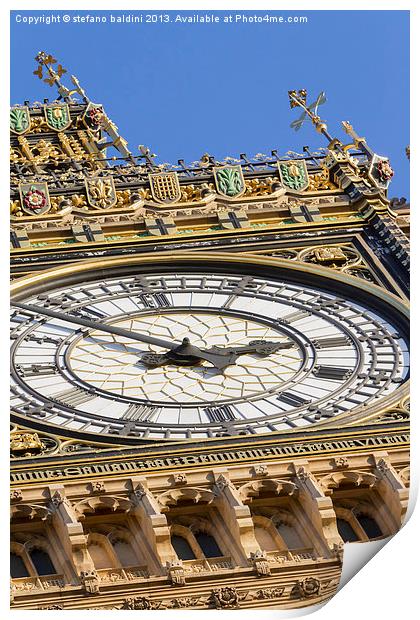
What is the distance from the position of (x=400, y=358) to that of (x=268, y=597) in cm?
506

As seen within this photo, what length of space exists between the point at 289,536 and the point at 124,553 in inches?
Answer: 67.1

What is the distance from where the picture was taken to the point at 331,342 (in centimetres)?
3644

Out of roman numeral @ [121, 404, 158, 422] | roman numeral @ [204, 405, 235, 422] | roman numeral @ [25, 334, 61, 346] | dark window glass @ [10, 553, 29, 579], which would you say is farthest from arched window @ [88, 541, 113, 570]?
roman numeral @ [25, 334, 61, 346]

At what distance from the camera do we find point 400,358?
3572cm

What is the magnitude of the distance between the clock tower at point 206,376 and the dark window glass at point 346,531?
0.09ft

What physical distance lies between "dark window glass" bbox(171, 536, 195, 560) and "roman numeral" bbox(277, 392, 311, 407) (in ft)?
9.01

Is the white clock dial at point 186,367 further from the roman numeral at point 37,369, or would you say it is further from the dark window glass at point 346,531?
the dark window glass at point 346,531

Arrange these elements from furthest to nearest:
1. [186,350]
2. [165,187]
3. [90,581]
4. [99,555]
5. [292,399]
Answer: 1. [165,187]
2. [186,350]
3. [292,399]
4. [99,555]
5. [90,581]

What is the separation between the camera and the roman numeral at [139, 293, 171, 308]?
37562 millimetres

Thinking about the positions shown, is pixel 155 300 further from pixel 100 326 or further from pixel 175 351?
pixel 175 351

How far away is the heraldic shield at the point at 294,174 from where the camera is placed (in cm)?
4072

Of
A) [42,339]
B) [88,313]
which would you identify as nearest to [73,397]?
[42,339]

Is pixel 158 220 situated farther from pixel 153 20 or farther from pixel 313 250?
pixel 153 20
